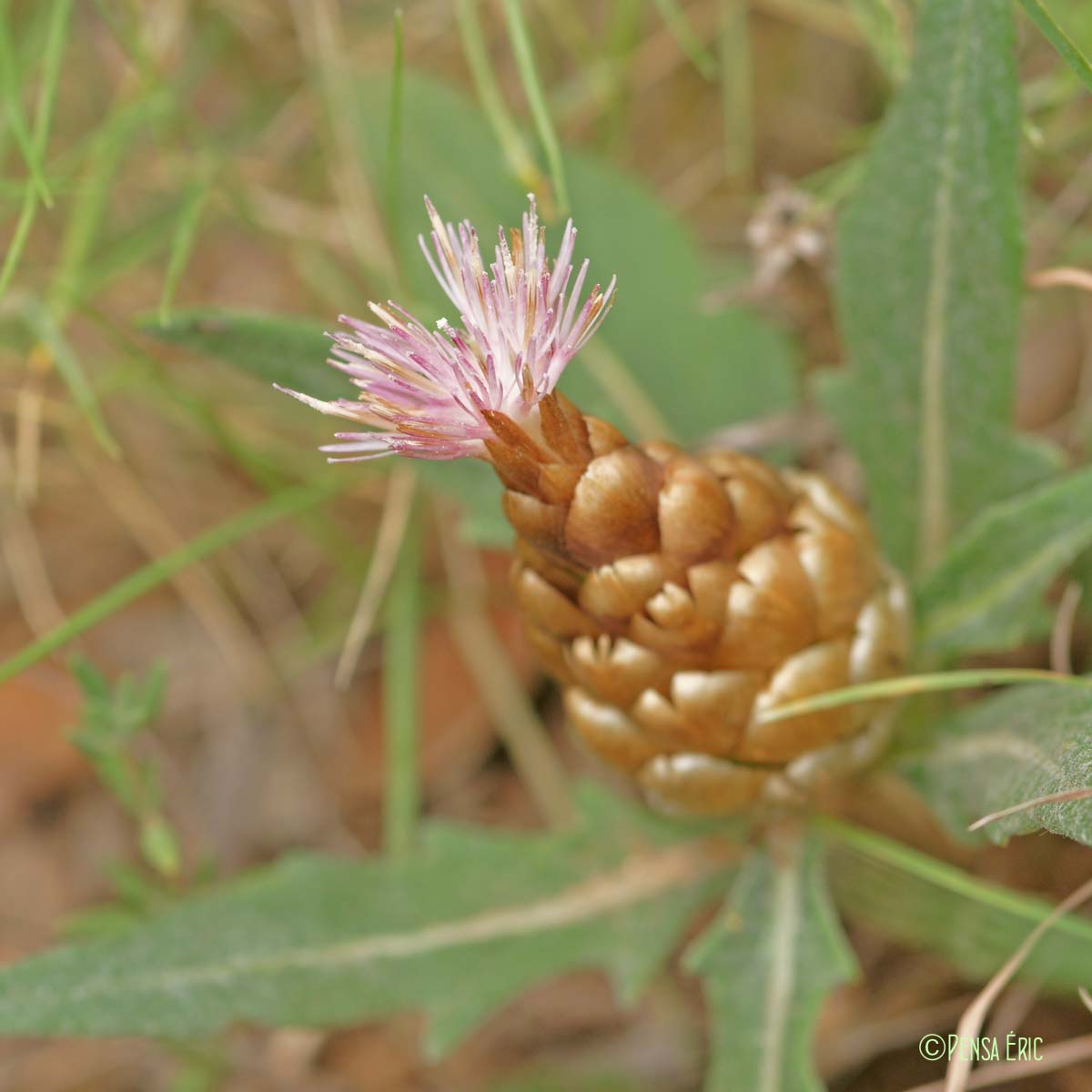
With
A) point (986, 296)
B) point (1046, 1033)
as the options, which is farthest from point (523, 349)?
point (1046, 1033)

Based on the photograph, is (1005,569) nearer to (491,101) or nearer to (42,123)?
(491,101)

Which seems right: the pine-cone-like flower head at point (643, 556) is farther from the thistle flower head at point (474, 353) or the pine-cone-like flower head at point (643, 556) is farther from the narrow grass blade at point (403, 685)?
the narrow grass blade at point (403, 685)

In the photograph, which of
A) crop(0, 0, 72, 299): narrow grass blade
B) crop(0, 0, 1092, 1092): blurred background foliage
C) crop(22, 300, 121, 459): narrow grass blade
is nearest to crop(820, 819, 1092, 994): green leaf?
crop(0, 0, 1092, 1092): blurred background foliage

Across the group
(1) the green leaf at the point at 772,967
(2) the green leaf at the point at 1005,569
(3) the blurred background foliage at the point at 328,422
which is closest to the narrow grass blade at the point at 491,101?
(3) the blurred background foliage at the point at 328,422

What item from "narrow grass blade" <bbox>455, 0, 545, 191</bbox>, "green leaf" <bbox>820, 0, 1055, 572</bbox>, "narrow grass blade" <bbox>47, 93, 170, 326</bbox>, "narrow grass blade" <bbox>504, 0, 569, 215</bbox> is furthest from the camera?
"narrow grass blade" <bbox>47, 93, 170, 326</bbox>

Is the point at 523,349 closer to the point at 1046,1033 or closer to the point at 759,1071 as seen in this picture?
the point at 759,1071

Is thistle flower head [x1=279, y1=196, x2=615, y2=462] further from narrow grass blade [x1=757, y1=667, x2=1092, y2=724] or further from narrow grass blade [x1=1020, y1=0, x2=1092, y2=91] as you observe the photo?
narrow grass blade [x1=1020, y1=0, x2=1092, y2=91]
